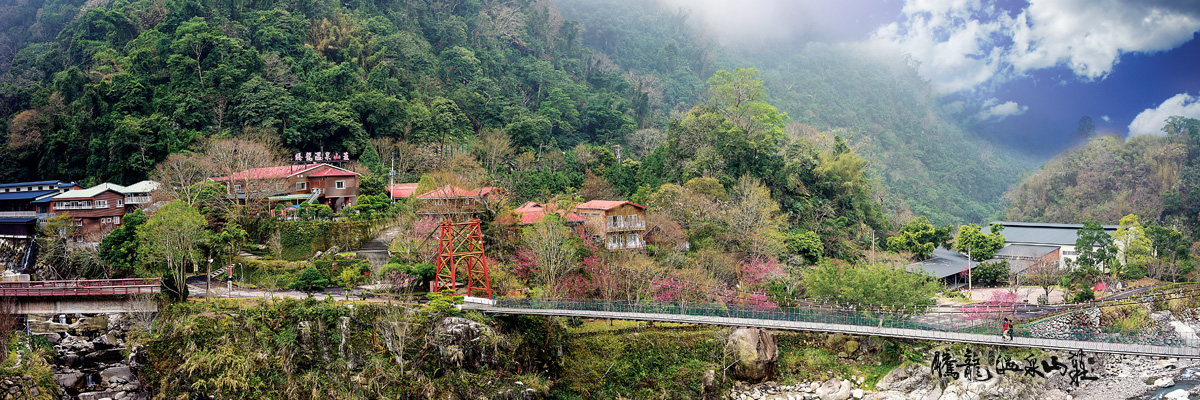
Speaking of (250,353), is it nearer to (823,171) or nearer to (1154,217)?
(823,171)

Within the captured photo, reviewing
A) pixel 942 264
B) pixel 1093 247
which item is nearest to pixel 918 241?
pixel 942 264

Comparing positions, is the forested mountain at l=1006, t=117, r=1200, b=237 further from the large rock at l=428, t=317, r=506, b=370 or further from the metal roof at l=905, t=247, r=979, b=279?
the large rock at l=428, t=317, r=506, b=370

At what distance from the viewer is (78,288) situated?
27547 mm

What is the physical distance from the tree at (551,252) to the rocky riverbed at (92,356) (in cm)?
1493

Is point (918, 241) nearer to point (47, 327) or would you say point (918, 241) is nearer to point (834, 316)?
point (834, 316)

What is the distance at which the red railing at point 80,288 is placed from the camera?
27328 millimetres

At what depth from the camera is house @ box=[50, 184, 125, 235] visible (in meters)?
36.8

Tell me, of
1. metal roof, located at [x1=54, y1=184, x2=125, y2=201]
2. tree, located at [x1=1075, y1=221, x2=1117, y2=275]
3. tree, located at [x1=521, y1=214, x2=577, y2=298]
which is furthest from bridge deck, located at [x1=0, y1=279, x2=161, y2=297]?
tree, located at [x1=1075, y1=221, x2=1117, y2=275]

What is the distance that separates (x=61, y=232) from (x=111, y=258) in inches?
216

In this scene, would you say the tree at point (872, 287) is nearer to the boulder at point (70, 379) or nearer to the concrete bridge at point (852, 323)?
the concrete bridge at point (852, 323)

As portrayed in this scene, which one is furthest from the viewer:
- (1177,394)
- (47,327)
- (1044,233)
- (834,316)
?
(1044,233)

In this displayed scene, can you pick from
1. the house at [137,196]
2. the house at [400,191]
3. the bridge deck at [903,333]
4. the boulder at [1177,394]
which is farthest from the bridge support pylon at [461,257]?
the boulder at [1177,394]

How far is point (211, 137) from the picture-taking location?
42312 millimetres

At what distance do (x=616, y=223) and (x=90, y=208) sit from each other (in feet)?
83.9
